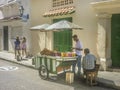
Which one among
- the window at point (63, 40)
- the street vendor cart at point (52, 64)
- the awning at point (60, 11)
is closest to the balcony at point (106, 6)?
the awning at point (60, 11)

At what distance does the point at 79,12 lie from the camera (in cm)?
1552

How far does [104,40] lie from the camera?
13719 mm

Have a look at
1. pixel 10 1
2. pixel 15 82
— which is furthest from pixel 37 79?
pixel 10 1

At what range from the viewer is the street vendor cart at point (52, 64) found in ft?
37.3

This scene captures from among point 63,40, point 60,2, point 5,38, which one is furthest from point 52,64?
point 5,38

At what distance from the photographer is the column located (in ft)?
44.8

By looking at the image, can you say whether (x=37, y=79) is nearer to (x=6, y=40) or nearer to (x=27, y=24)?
(x=27, y=24)

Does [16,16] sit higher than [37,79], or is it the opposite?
[16,16]

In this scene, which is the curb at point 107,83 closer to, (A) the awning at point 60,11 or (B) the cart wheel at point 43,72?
(B) the cart wheel at point 43,72

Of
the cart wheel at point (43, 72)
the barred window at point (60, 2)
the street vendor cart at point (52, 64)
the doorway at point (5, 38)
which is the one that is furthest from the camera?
the doorway at point (5, 38)

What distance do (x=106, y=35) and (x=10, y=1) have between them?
13.8m

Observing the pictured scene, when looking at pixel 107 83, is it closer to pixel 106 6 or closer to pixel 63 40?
pixel 106 6

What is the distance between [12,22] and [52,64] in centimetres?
1368

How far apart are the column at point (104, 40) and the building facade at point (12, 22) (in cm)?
857
